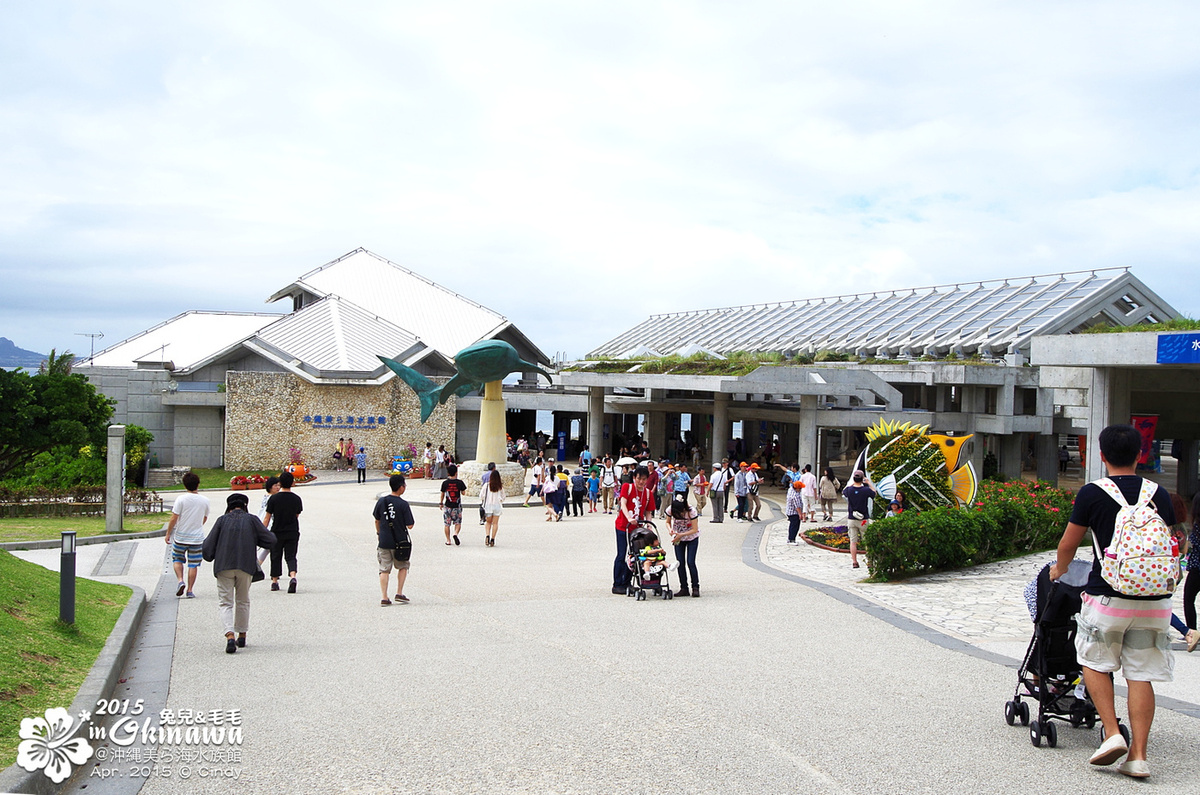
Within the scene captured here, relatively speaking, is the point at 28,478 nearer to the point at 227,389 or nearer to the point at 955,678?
the point at 227,389

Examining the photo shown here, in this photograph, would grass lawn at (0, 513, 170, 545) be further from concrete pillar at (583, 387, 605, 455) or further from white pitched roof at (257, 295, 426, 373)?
concrete pillar at (583, 387, 605, 455)

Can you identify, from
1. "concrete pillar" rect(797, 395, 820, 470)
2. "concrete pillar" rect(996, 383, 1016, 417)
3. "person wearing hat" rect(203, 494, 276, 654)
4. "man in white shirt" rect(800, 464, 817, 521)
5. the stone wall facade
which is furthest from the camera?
the stone wall facade

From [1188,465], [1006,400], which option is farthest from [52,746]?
[1188,465]

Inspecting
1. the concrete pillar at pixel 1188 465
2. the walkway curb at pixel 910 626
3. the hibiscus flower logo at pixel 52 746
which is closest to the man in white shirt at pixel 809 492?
the walkway curb at pixel 910 626

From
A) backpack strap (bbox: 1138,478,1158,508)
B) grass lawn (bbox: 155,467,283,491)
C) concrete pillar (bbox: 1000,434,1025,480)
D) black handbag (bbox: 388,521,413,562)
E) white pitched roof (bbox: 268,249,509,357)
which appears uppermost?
white pitched roof (bbox: 268,249,509,357)

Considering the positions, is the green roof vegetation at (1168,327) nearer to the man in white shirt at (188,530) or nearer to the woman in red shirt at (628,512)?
the woman in red shirt at (628,512)

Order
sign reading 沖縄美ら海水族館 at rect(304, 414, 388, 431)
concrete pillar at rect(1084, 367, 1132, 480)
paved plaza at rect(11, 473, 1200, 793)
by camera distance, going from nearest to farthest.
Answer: paved plaza at rect(11, 473, 1200, 793) < concrete pillar at rect(1084, 367, 1132, 480) < sign reading 沖縄美ら海水族館 at rect(304, 414, 388, 431)

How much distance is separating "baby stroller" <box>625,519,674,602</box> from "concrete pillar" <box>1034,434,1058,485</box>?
25223 millimetres

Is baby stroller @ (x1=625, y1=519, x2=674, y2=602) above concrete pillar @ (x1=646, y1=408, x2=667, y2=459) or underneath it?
underneath

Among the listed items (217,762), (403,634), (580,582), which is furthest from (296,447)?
(217,762)

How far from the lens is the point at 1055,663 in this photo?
5.12 metres

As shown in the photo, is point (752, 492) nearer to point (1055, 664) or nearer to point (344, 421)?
point (1055, 664)

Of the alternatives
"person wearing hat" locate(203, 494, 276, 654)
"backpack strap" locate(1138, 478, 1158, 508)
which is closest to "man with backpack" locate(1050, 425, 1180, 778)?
"backpack strap" locate(1138, 478, 1158, 508)

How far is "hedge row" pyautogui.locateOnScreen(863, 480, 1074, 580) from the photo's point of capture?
38.1ft
